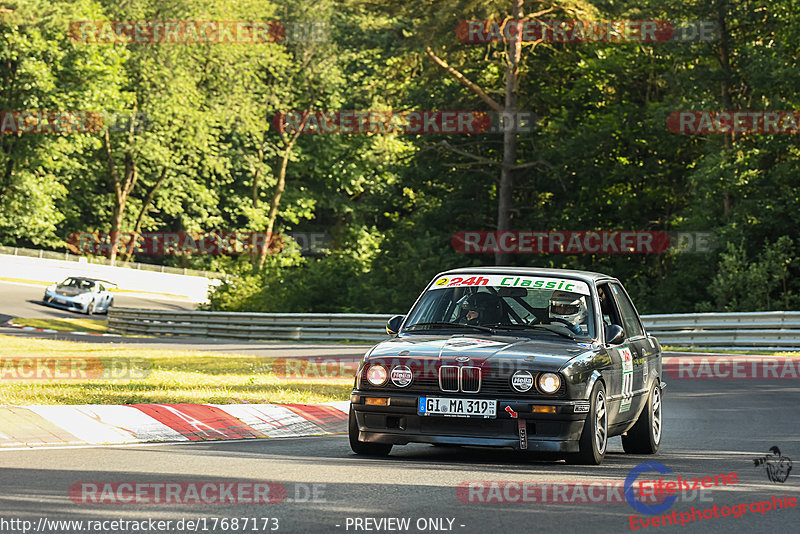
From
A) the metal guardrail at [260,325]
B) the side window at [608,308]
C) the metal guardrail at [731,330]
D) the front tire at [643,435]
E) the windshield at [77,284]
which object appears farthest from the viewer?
the windshield at [77,284]

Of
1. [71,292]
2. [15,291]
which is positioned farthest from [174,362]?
[15,291]

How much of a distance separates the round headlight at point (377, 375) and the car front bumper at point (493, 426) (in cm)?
11

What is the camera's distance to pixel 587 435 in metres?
9.05

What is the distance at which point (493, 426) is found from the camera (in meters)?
8.98

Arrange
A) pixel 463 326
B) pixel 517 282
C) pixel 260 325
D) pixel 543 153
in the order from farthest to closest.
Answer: pixel 543 153 → pixel 260 325 → pixel 517 282 → pixel 463 326

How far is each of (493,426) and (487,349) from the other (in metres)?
0.63

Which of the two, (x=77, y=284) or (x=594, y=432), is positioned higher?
(x=594, y=432)

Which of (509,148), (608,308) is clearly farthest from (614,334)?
(509,148)

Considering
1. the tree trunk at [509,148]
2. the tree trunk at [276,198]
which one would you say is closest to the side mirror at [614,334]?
the tree trunk at [509,148]

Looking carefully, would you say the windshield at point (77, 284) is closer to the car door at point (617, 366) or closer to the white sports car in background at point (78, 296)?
the white sports car in background at point (78, 296)

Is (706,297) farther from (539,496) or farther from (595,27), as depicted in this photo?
(539,496)

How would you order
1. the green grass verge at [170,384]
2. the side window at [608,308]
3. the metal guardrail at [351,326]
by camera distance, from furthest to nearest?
1. the metal guardrail at [351,326]
2. the green grass verge at [170,384]
3. the side window at [608,308]

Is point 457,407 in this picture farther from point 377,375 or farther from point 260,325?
point 260,325

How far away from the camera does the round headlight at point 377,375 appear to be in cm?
931
